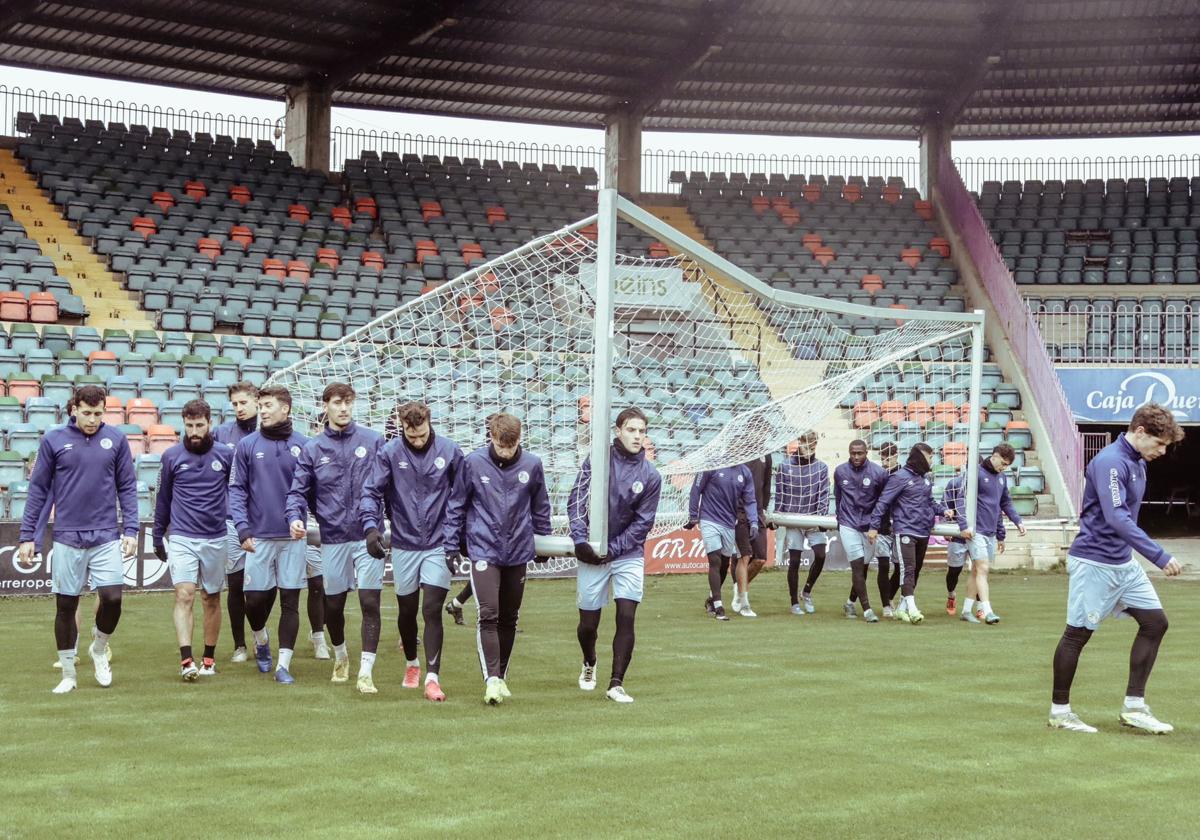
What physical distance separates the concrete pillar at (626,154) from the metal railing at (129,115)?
835cm

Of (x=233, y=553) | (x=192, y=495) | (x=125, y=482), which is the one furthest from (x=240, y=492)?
(x=233, y=553)

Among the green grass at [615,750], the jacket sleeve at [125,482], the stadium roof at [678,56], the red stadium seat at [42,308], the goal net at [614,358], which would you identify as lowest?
the green grass at [615,750]

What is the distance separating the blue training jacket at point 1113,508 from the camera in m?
7.69

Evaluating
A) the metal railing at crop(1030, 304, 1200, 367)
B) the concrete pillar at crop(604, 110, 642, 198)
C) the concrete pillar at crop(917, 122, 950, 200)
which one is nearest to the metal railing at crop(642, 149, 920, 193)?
the concrete pillar at crop(917, 122, 950, 200)

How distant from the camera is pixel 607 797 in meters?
6.13

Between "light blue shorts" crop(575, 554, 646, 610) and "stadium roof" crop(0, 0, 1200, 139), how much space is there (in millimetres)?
20302

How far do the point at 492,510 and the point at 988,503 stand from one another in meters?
7.74

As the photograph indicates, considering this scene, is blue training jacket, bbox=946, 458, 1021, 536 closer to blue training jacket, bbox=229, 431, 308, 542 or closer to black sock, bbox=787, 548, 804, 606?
black sock, bbox=787, 548, 804, 606

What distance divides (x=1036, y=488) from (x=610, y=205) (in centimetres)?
1614

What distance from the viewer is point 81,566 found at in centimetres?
916

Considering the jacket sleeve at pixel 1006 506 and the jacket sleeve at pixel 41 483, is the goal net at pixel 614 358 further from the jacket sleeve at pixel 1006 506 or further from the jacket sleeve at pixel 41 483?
the jacket sleeve at pixel 41 483

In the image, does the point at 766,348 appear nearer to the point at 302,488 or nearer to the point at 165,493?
the point at 302,488

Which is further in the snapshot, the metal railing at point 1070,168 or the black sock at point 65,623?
the metal railing at point 1070,168

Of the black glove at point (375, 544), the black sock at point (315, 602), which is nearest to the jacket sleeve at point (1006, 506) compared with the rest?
the black sock at point (315, 602)
